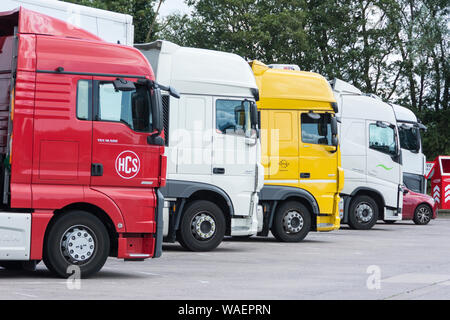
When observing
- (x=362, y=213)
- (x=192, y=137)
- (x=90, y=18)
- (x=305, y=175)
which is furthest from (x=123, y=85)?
(x=362, y=213)

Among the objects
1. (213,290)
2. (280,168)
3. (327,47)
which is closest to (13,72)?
(213,290)

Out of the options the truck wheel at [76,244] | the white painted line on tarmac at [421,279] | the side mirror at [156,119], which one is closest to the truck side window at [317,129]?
the white painted line on tarmac at [421,279]

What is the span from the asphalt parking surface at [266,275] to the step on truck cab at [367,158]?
5.16 m

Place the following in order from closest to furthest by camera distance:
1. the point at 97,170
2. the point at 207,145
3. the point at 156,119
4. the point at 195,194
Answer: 1. the point at 97,170
2. the point at 156,119
3. the point at 207,145
4. the point at 195,194

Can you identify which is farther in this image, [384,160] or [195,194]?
[384,160]

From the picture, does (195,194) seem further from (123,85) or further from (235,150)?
(123,85)

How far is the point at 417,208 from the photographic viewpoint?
30688mm

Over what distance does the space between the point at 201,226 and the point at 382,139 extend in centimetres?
979

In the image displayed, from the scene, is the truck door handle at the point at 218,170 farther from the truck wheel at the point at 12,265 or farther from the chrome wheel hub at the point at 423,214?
the chrome wheel hub at the point at 423,214

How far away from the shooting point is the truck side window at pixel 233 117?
16703mm

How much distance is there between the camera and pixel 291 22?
46000mm

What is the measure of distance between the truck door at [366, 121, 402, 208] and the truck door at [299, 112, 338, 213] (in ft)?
17.5

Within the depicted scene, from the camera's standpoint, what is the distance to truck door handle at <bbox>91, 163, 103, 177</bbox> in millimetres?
11688
